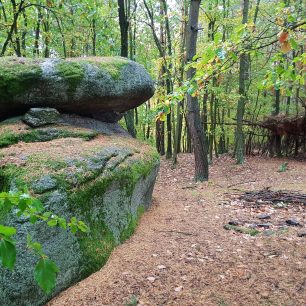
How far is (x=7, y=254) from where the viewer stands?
1127 mm

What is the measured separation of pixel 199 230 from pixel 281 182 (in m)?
5.20

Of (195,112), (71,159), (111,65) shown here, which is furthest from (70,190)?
(195,112)

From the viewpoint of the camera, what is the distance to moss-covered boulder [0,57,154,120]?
578 cm

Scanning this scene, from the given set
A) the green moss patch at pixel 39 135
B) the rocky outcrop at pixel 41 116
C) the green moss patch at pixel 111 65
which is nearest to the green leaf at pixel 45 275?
the green moss patch at pixel 39 135

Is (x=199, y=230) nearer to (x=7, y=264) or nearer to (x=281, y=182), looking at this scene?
(x=7, y=264)

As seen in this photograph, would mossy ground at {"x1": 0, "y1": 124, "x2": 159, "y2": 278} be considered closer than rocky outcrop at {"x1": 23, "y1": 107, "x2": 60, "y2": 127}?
Yes

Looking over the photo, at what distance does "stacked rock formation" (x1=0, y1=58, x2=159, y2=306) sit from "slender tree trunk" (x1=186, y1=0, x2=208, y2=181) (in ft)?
6.89

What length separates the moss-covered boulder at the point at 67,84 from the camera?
227 inches

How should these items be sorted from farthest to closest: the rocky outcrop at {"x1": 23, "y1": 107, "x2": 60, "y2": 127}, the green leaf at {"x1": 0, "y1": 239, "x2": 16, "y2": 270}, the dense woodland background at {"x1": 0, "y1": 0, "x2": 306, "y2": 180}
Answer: the rocky outcrop at {"x1": 23, "y1": 107, "x2": 60, "y2": 127}
the dense woodland background at {"x1": 0, "y1": 0, "x2": 306, "y2": 180}
the green leaf at {"x1": 0, "y1": 239, "x2": 16, "y2": 270}

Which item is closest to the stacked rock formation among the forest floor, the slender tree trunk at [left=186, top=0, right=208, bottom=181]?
the forest floor

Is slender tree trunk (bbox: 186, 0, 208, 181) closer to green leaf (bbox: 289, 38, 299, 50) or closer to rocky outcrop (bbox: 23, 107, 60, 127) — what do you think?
rocky outcrop (bbox: 23, 107, 60, 127)

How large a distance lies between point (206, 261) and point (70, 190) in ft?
6.43

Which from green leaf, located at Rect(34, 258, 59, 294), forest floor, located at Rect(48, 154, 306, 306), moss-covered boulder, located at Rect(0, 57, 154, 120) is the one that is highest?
moss-covered boulder, located at Rect(0, 57, 154, 120)

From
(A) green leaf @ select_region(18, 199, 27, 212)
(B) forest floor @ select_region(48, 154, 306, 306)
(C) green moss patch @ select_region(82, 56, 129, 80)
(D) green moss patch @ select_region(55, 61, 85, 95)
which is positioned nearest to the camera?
(A) green leaf @ select_region(18, 199, 27, 212)
